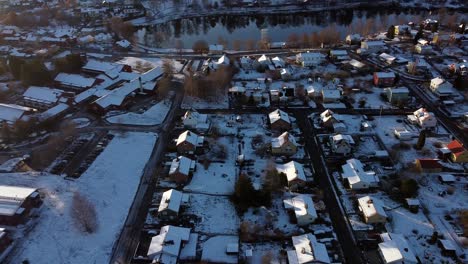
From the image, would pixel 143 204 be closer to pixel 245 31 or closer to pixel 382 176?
pixel 382 176

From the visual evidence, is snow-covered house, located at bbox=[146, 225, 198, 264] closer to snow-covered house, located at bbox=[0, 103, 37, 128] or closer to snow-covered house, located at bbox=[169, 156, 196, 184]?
snow-covered house, located at bbox=[169, 156, 196, 184]

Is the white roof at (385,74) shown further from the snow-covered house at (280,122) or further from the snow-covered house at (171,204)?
the snow-covered house at (171,204)

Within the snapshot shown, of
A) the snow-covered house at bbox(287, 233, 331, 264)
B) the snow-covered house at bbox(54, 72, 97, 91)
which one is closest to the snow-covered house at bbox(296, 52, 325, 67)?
the snow-covered house at bbox(54, 72, 97, 91)

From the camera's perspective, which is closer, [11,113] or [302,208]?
[302,208]

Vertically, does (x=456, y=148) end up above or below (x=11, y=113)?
below

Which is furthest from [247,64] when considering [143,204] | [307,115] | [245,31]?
[143,204]

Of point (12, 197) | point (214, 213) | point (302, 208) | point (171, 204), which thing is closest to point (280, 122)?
point (302, 208)

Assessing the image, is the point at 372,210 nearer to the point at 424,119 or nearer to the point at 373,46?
the point at 424,119
